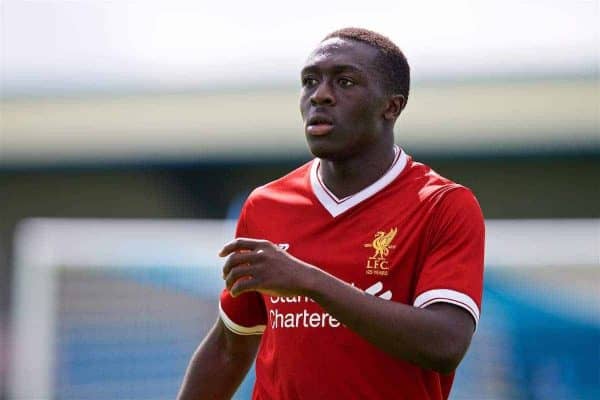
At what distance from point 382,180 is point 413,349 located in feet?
1.97

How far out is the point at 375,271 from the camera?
3.59 m

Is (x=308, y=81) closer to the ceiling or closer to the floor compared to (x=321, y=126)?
closer to the ceiling

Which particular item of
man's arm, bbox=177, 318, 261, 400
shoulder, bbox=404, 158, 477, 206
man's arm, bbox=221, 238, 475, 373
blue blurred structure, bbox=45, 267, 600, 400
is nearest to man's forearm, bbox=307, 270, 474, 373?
man's arm, bbox=221, 238, 475, 373

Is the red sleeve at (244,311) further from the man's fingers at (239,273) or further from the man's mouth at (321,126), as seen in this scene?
the man's fingers at (239,273)

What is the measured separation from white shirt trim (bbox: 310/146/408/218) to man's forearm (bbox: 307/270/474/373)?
0.45 m

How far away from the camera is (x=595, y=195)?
14.1 m

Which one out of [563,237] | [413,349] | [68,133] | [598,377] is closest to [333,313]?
[413,349]

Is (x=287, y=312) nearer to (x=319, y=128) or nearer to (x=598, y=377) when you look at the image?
(x=319, y=128)

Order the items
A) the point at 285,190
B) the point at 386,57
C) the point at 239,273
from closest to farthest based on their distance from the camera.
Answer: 1. the point at 239,273
2. the point at 386,57
3. the point at 285,190

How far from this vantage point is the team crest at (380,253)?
3.59 metres

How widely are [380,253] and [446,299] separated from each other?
0.25m

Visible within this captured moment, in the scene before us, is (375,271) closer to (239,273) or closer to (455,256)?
(455,256)

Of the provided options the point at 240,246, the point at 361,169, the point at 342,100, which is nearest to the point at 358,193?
the point at 361,169

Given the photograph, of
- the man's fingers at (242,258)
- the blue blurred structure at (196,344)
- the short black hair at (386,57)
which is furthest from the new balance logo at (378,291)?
the blue blurred structure at (196,344)
